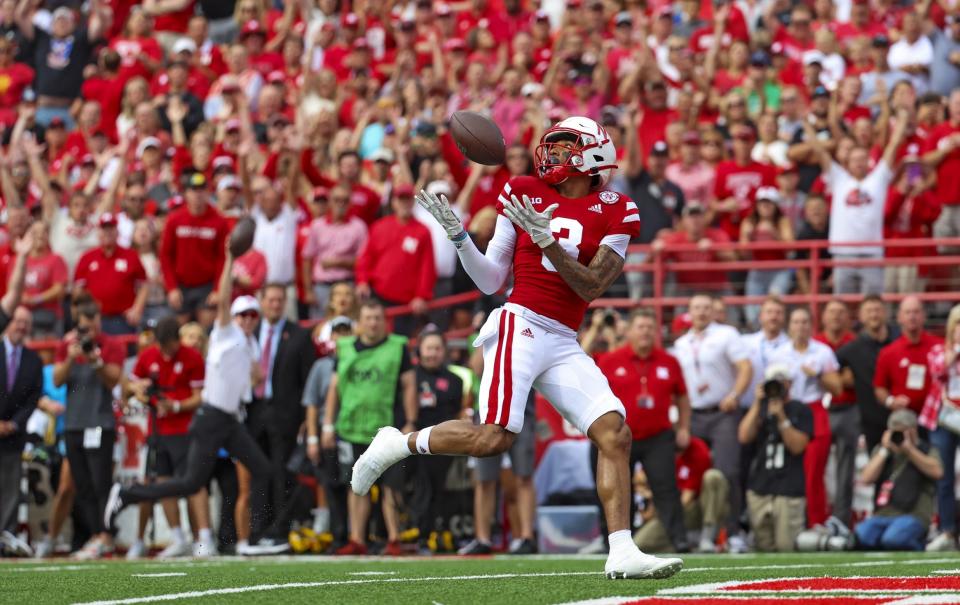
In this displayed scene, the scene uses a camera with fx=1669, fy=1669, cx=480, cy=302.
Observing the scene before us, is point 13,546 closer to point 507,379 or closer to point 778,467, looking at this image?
point 778,467

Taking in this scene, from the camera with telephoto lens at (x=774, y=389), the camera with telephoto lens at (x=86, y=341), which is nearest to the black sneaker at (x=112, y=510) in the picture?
the camera with telephoto lens at (x=86, y=341)

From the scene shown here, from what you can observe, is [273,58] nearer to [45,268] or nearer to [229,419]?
[45,268]

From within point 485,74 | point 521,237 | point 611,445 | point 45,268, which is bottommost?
point 611,445

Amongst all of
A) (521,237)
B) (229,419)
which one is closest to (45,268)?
(229,419)

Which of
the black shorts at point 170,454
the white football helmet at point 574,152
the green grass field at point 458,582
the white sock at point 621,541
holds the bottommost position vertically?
the green grass field at point 458,582

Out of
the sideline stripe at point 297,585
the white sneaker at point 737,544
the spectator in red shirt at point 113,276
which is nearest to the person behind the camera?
the sideline stripe at point 297,585

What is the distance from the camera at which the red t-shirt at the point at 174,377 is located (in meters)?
11.9

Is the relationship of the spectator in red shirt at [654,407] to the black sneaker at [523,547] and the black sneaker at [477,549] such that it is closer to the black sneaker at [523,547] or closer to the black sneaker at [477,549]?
the black sneaker at [523,547]

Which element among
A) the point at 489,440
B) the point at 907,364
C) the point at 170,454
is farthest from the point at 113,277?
the point at 489,440

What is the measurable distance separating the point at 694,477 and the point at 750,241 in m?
2.53

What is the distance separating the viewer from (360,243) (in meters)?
13.9

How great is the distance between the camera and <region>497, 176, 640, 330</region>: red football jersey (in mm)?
6641

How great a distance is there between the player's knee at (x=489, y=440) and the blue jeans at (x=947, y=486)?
17.0ft

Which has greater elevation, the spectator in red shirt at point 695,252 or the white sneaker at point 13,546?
the spectator in red shirt at point 695,252
